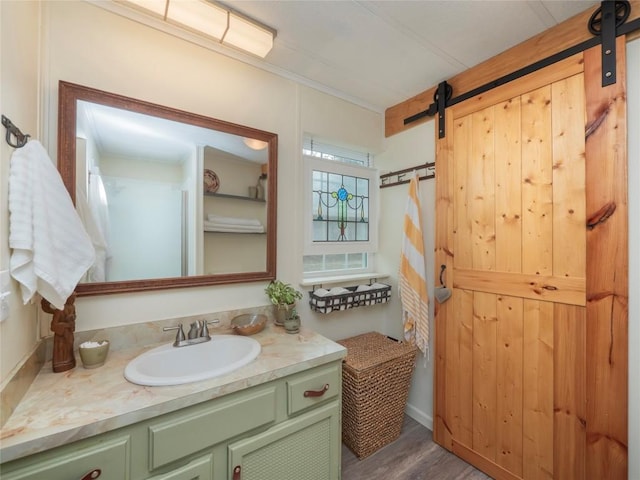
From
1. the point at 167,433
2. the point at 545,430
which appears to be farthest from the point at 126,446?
the point at 545,430

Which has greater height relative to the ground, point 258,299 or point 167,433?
point 258,299

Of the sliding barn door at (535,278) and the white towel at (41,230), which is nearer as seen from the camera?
the white towel at (41,230)

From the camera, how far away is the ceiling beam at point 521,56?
130 centimetres

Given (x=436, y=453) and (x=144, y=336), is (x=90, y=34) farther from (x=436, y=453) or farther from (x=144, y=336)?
(x=436, y=453)

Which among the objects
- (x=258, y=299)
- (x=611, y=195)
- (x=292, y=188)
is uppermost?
(x=292, y=188)

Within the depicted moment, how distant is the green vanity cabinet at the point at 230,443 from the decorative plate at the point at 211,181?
104 cm

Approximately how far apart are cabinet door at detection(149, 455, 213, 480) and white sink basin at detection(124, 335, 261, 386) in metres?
0.29

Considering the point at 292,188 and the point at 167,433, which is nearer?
the point at 167,433

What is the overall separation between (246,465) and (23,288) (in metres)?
1.02

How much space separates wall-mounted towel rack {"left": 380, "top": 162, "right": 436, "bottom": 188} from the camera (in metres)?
1.95

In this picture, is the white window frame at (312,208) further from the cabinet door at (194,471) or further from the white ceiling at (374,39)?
the cabinet door at (194,471)

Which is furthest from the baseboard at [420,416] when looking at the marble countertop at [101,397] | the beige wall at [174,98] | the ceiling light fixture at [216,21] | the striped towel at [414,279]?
Result: the ceiling light fixture at [216,21]

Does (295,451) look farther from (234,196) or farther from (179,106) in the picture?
(179,106)

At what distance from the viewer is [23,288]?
0.92 m
